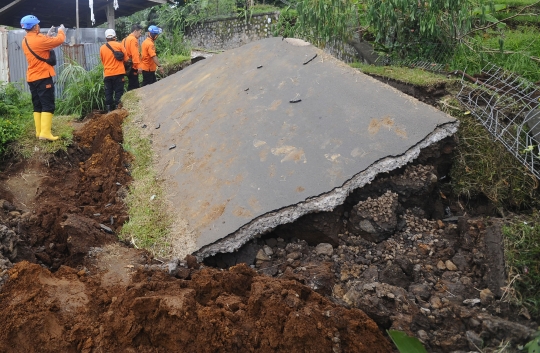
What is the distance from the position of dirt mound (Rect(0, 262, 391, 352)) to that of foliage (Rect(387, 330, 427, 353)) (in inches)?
6.0

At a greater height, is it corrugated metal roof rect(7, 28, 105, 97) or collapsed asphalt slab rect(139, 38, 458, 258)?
collapsed asphalt slab rect(139, 38, 458, 258)

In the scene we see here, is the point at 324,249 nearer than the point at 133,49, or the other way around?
the point at 324,249

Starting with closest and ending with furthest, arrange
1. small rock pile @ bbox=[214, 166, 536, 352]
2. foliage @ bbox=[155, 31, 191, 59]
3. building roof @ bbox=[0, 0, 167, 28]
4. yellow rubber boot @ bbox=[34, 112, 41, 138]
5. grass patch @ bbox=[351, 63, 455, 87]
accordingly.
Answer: small rock pile @ bbox=[214, 166, 536, 352] → grass patch @ bbox=[351, 63, 455, 87] → yellow rubber boot @ bbox=[34, 112, 41, 138] → foliage @ bbox=[155, 31, 191, 59] → building roof @ bbox=[0, 0, 167, 28]

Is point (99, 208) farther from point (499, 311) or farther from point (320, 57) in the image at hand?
point (499, 311)

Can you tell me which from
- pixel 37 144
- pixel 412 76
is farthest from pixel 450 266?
pixel 37 144

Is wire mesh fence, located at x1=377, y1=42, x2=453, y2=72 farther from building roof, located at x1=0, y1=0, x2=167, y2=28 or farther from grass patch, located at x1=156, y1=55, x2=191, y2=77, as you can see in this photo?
building roof, located at x1=0, y1=0, x2=167, y2=28

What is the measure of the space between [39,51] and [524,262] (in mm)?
5677

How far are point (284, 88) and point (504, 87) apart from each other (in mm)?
2098

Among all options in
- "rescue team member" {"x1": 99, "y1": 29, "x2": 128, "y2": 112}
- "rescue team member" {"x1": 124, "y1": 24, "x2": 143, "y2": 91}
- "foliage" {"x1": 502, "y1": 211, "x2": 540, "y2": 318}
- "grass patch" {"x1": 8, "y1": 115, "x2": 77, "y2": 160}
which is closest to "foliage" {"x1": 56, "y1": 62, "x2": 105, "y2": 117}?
"rescue team member" {"x1": 99, "y1": 29, "x2": 128, "y2": 112}

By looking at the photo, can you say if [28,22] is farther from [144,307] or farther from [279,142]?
[144,307]

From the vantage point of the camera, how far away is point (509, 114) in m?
4.45

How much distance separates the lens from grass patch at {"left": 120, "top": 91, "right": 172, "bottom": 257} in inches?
154

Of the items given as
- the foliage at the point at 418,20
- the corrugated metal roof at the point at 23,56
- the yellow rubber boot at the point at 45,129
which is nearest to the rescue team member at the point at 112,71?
the yellow rubber boot at the point at 45,129

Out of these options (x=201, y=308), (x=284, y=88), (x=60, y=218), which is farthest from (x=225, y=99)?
(x=201, y=308)
